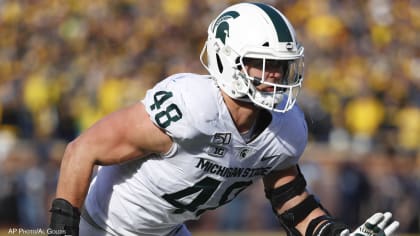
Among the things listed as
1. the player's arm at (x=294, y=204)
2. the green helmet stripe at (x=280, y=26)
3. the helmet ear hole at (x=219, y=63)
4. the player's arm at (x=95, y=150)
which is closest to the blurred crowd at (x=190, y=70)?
the player's arm at (x=294, y=204)

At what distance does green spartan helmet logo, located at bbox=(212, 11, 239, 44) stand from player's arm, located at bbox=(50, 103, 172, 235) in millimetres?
492

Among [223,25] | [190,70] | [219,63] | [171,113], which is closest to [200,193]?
[171,113]

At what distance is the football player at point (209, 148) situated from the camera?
12.2 ft

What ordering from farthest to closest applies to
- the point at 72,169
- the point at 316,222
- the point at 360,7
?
the point at 360,7 → the point at 316,222 → the point at 72,169

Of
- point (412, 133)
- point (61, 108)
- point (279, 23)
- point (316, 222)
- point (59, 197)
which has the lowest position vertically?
point (412, 133)

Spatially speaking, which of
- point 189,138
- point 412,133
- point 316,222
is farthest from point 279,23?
point 412,133

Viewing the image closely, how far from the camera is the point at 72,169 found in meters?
3.70

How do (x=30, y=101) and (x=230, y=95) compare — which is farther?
(x=30, y=101)

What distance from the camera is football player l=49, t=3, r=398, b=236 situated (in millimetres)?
3707

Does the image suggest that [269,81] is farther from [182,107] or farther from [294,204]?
[294,204]

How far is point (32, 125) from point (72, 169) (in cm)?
766

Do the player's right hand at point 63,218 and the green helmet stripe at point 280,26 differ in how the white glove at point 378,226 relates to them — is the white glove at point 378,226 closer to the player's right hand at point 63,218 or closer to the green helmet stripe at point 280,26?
the green helmet stripe at point 280,26

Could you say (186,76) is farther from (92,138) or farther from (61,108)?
(61,108)

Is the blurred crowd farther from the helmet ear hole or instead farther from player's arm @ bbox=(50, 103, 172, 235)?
player's arm @ bbox=(50, 103, 172, 235)
